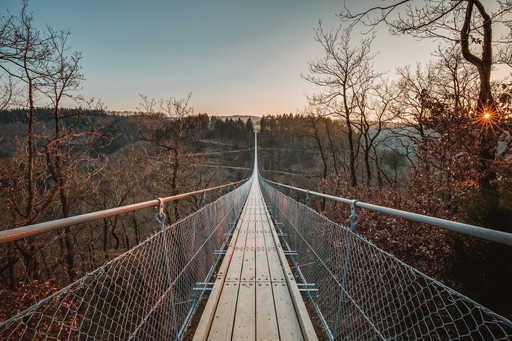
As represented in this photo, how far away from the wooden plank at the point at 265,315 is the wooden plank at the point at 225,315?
0.28 meters

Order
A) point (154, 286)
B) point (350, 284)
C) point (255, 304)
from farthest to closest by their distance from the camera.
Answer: point (255, 304) < point (350, 284) < point (154, 286)

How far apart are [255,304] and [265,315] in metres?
0.24

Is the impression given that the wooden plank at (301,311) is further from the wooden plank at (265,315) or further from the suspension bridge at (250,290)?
the wooden plank at (265,315)

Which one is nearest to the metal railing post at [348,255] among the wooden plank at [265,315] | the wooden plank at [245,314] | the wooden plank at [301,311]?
the wooden plank at [301,311]

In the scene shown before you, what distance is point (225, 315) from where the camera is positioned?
8.98 feet

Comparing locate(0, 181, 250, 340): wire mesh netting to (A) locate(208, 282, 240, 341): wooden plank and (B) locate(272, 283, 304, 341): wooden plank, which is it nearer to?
(A) locate(208, 282, 240, 341): wooden plank

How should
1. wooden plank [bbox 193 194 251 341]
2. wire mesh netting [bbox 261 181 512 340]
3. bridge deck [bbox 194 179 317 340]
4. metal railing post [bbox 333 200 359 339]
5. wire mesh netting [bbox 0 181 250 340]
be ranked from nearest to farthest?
wire mesh netting [bbox 0 181 250 340]
wire mesh netting [bbox 261 181 512 340]
metal railing post [bbox 333 200 359 339]
wooden plank [bbox 193 194 251 341]
bridge deck [bbox 194 179 317 340]

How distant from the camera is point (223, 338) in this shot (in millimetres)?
2412

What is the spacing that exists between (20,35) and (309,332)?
8992 mm

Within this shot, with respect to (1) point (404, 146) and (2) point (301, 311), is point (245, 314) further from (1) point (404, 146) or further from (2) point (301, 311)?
(1) point (404, 146)

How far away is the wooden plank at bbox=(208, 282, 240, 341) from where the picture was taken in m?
2.46

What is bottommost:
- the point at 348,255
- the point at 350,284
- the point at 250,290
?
the point at 250,290

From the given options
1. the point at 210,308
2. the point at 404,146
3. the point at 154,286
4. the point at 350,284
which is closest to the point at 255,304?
the point at 210,308

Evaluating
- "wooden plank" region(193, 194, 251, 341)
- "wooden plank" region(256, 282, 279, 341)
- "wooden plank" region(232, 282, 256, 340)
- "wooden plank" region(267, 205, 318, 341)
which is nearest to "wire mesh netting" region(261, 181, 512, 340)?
"wooden plank" region(267, 205, 318, 341)
